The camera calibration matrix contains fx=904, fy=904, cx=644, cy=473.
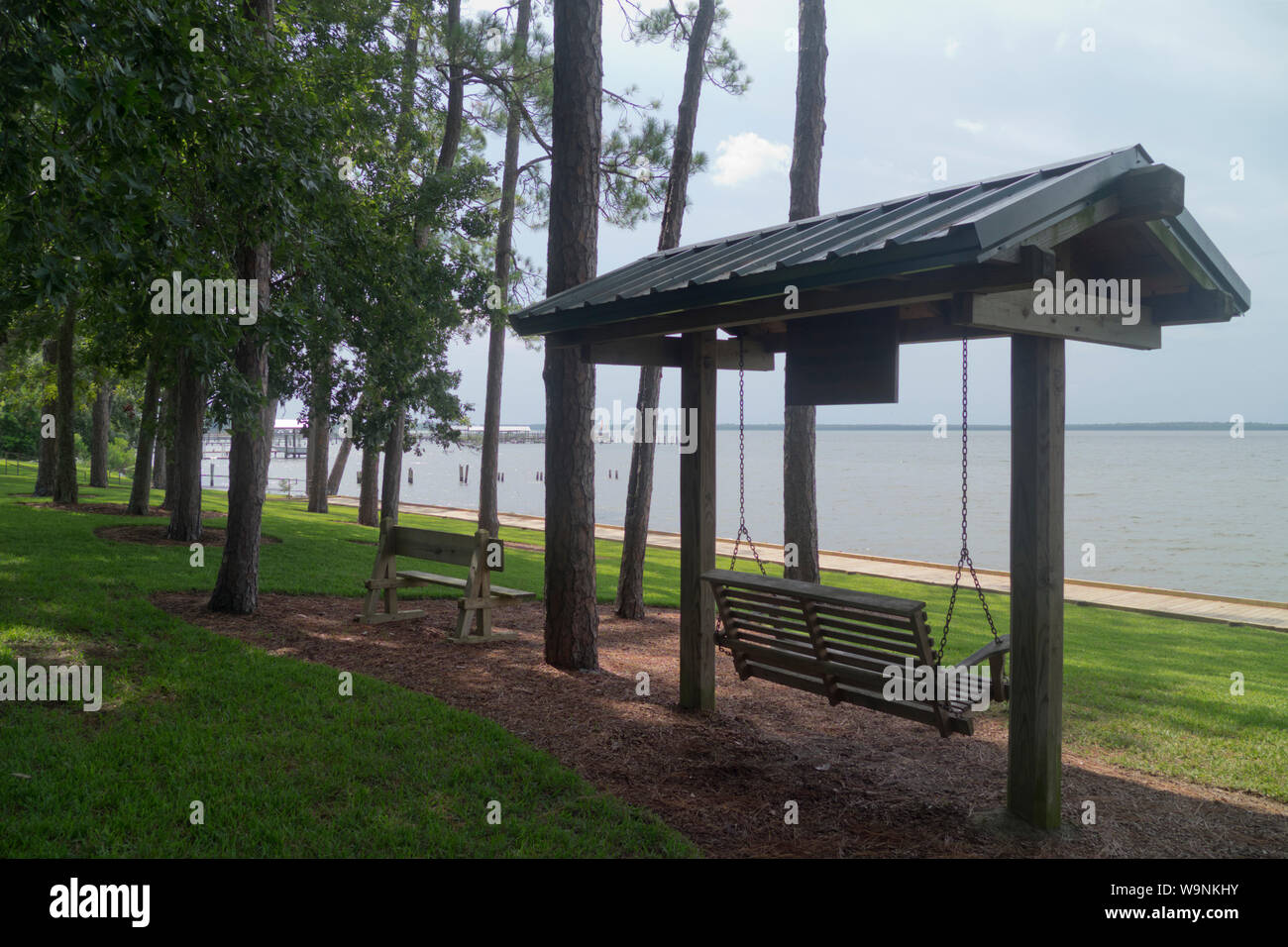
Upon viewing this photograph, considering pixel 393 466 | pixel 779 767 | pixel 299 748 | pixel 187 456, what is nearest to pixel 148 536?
pixel 187 456

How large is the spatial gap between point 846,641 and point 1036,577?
128 cm

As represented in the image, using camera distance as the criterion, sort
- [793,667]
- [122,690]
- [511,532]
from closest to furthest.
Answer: [793,667] → [122,690] → [511,532]

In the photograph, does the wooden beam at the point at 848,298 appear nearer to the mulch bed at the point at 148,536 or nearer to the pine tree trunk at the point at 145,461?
the mulch bed at the point at 148,536

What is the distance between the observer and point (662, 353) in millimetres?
6598

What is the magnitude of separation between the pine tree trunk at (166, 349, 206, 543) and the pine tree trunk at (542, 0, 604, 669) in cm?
787

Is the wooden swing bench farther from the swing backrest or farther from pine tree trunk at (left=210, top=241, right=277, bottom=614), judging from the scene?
pine tree trunk at (left=210, top=241, right=277, bottom=614)

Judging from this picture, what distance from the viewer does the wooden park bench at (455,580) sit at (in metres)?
8.24

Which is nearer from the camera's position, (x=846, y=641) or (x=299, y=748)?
(x=299, y=748)

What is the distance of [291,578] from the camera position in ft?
36.4

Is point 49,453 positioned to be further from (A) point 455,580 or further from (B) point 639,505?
(B) point 639,505
